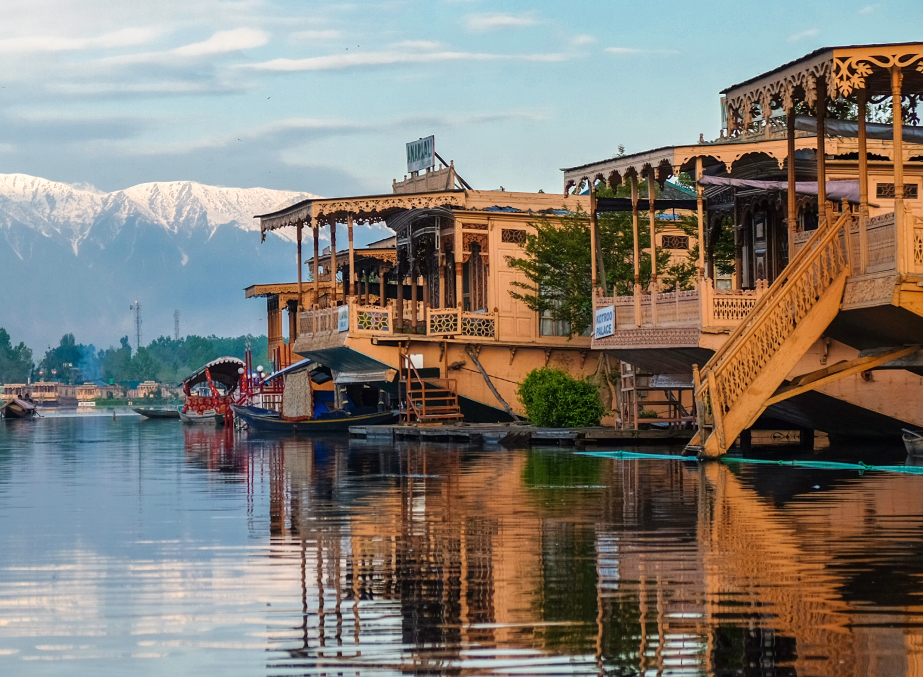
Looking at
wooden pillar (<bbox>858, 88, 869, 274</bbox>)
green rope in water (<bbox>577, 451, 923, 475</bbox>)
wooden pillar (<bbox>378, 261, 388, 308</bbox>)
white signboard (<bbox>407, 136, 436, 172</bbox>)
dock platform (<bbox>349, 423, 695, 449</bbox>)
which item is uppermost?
white signboard (<bbox>407, 136, 436, 172</bbox>)

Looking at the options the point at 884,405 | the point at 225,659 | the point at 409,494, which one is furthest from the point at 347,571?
the point at 884,405

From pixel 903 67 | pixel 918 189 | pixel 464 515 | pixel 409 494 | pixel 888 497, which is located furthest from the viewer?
pixel 918 189

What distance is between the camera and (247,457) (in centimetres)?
2862

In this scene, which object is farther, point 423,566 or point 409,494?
point 409,494

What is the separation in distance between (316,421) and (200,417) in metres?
19.7

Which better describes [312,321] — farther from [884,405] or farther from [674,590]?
[674,590]

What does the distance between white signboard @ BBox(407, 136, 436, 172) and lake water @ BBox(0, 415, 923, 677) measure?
25.8 m

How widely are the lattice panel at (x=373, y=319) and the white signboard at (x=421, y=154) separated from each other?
289 inches

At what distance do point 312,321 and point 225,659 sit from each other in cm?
3383

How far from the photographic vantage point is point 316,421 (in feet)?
145

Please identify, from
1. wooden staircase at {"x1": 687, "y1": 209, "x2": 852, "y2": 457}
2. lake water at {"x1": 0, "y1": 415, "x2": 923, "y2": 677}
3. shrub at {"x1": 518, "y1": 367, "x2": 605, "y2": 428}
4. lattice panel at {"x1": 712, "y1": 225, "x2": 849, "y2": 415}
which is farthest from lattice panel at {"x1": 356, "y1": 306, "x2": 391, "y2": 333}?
lake water at {"x1": 0, "y1": 415, "x2": 923, "y2": 677}

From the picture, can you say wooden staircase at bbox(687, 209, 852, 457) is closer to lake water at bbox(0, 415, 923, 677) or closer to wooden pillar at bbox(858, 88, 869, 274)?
wooden pillar at bbox(858, 88, 869, 274)

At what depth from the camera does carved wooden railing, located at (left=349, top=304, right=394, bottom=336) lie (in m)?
37.1

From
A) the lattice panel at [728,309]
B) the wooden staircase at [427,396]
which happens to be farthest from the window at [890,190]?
the wooden staircase at [427,396]
